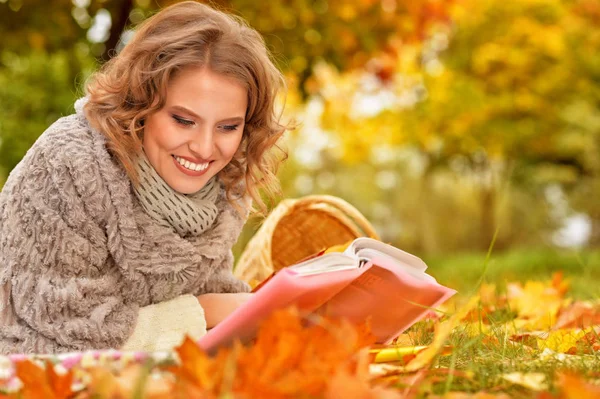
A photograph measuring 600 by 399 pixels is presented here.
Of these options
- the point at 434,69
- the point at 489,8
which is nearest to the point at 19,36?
the point at 434,69

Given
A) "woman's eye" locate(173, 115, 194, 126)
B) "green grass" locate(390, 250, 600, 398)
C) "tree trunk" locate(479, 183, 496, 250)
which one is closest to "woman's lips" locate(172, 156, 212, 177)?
"woman's eye" locate(173, 115, 194, 126)

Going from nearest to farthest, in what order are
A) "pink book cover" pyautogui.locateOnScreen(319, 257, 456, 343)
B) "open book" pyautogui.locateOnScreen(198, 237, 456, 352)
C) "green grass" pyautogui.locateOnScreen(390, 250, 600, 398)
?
"green grass" pyautogui.locateOnScreen(390, 250, 600, 398), "open book" pyautogui.locateOnScreen(198, 237, 456, 352), "pink book cover" pyautogui.locateOnScreen(319, 257, 456, 343)

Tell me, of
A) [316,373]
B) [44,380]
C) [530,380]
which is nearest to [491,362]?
[530,380]

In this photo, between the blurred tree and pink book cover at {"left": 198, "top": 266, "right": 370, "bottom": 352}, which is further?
the blurred tree

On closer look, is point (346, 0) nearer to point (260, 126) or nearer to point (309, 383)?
point (260, 126)

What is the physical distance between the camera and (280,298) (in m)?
1.43

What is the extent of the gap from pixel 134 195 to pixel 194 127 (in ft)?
0.91

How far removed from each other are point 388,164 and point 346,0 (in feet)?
13.0

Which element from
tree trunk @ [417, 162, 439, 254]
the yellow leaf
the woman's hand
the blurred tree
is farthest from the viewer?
the blurred tree

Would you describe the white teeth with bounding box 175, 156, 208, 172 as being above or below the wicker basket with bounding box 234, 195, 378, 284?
above

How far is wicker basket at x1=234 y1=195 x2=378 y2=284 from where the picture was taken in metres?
3.11

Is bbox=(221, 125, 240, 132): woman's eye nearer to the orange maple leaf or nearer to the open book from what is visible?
the open book

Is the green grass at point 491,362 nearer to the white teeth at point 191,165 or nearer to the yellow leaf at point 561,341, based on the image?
the yellow leaf at point 561,341

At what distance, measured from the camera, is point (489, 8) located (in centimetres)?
1182
